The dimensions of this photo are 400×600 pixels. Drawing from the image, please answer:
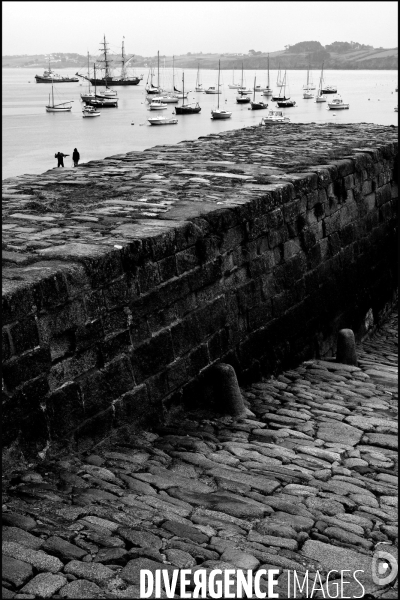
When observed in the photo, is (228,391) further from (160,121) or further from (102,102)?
(102,102)

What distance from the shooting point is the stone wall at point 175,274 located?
556cm

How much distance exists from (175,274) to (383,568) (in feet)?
10.2

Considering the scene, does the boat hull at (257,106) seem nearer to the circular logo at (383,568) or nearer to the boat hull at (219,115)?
the boat hull at (219,115)

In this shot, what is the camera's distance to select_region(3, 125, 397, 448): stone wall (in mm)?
5559

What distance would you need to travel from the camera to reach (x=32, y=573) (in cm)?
413

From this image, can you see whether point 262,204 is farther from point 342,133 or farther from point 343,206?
point 342,133

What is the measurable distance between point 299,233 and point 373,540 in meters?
5.02

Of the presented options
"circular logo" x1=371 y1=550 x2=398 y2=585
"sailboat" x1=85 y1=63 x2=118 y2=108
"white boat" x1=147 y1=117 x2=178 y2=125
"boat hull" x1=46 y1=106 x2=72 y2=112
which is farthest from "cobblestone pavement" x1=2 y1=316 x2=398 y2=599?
"sailboat" x1=85 y1=63 x2=118 y2=108

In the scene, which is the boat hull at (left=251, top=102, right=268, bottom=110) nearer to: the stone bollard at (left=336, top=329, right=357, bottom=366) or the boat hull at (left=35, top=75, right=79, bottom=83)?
the boat hull at (left=35, top=75, right=79, bottom=83)

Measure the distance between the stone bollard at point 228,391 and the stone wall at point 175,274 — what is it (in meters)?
0.18

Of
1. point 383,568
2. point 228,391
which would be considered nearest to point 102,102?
point 228,391

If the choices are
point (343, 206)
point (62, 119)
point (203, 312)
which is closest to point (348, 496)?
point (203, 312)

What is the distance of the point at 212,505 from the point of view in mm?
5242

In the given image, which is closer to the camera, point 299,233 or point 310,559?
point 310,559
